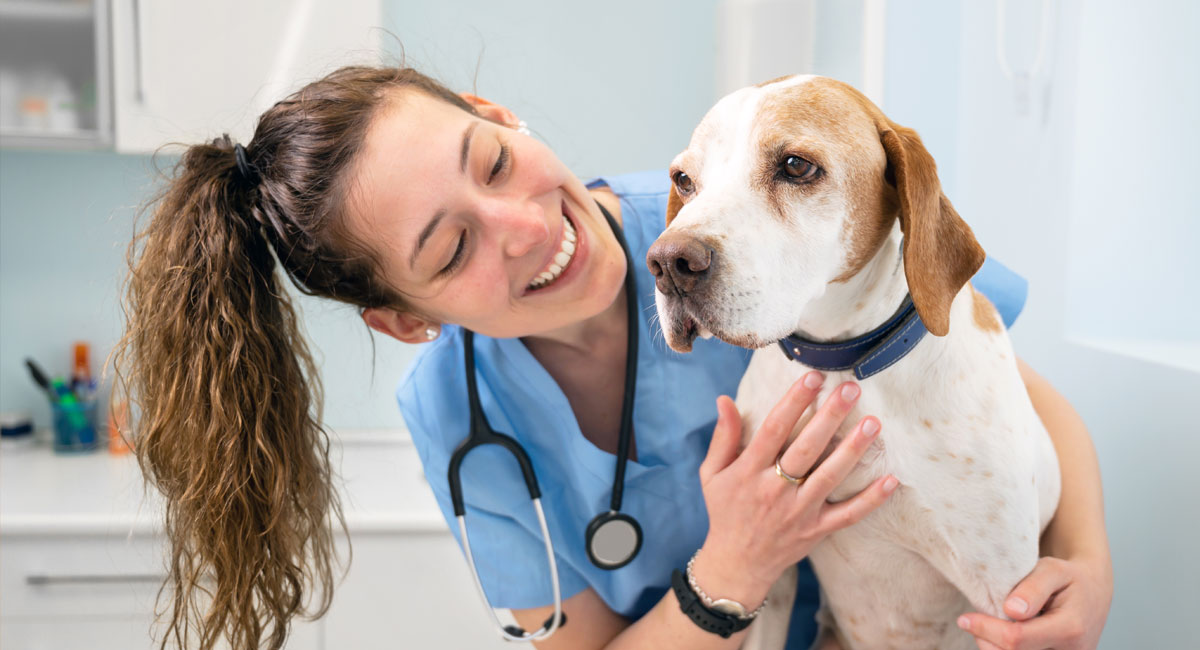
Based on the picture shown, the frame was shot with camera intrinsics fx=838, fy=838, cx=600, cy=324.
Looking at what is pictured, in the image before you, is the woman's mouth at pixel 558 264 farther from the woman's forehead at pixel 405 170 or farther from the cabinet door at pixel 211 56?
the cabinet door at pixel 211 56

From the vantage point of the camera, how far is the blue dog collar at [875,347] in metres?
0.84

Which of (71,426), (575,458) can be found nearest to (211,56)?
(71,426)

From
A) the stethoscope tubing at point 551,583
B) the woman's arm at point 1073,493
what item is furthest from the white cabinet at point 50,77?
the woman's arm at point 1073,493

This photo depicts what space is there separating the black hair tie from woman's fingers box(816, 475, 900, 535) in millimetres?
781

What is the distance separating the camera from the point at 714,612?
3.29 feet

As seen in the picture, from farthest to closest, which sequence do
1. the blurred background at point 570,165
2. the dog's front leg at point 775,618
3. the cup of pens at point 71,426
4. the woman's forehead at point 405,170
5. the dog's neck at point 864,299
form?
the cup of pens at point 71,426, the blurred background at point 570,165, the dog's front leg at point 775,618, the woman's forehead at point 405,170, the dog's neck at point 864,299

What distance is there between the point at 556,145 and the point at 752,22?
68 cm

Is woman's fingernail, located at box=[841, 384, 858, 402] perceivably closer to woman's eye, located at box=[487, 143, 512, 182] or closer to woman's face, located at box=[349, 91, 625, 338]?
woman's face, located at box=[349, 91, 625, 338]

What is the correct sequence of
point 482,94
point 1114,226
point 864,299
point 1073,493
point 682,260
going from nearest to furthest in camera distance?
point 682,260 → point 864,299 → point 1073,493 → point 1114,226 → point 482,94

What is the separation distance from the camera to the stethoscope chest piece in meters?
1.08

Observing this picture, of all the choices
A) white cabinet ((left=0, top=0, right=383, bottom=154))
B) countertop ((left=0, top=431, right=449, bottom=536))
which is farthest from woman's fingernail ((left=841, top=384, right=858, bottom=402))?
white cabinet ((left=0, top=0, right=383, bottom=154))

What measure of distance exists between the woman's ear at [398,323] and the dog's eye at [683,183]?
40 centimetres

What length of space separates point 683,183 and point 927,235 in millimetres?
248

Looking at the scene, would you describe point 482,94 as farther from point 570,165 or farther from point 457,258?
point 457,258
